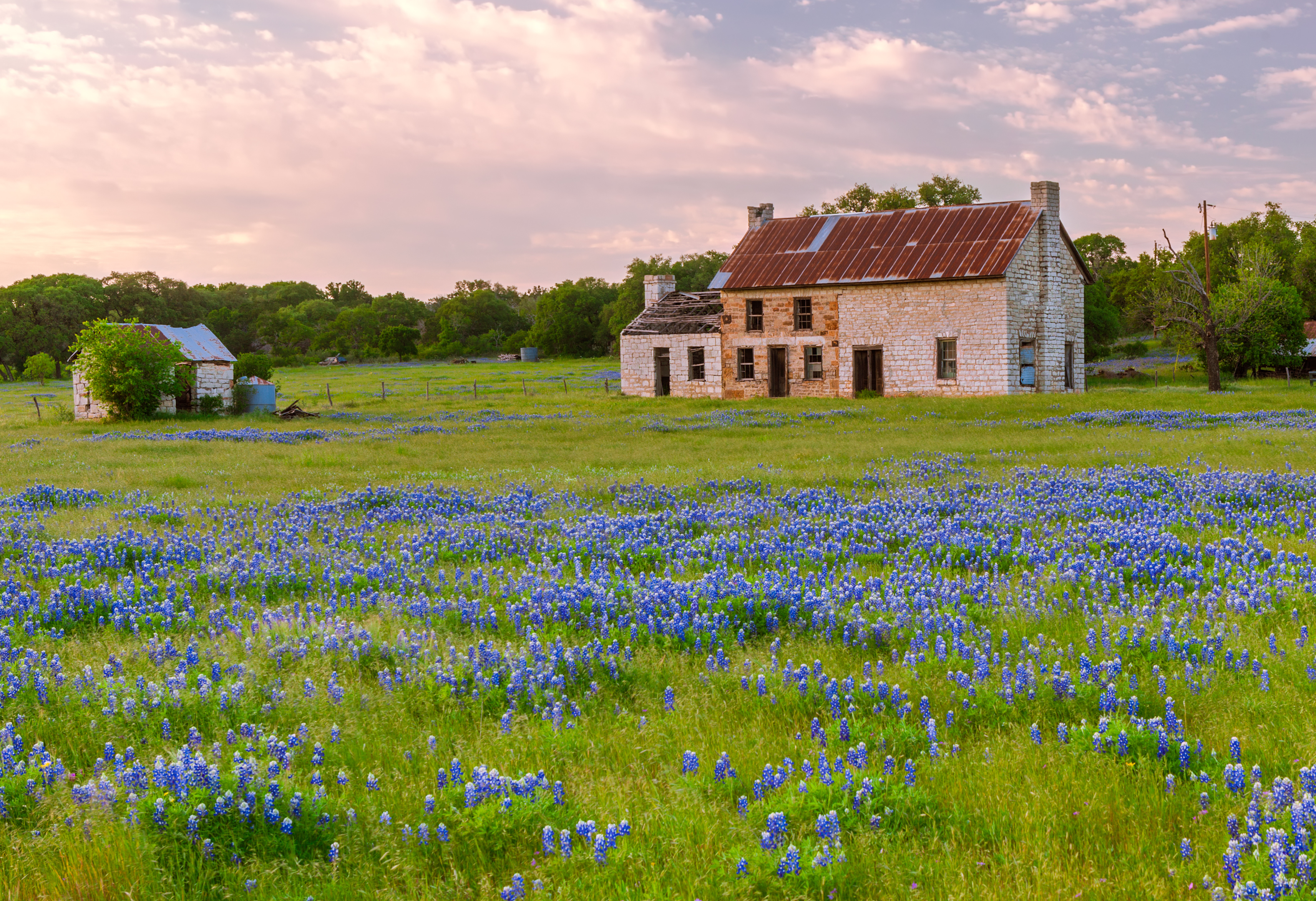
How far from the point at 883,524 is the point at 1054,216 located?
39081 millimetres

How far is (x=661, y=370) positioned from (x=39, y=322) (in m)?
83.0

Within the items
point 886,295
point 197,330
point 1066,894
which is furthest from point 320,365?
point 1066,894

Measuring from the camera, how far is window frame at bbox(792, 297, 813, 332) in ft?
147

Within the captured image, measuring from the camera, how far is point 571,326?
115000 mm

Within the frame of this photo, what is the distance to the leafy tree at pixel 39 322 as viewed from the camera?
9675 centimetres

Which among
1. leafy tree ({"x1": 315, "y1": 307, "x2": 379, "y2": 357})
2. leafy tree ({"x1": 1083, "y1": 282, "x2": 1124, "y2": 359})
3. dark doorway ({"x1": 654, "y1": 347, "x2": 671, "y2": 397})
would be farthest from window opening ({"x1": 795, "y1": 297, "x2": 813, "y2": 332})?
leafy tree ({"x1": 315, "y1": 307, "x2": 379, "y2": 357})

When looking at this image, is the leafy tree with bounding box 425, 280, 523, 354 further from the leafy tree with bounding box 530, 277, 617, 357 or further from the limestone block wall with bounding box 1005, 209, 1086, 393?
the limestone block wall with bounding box 1005, 209, 1086, 393

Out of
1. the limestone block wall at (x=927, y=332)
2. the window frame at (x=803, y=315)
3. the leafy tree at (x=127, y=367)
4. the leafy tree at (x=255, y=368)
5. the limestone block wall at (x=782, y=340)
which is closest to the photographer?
the leafy tree at (x=127, y=367)

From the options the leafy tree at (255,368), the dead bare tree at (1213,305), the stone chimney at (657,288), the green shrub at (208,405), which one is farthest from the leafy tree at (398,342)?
the dead bare tree at (1213,305)

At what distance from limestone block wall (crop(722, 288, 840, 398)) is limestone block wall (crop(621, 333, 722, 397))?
0.71 m

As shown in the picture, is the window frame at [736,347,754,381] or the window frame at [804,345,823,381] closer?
the window frame at [804,345,823,381]

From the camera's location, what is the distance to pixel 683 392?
48250mm

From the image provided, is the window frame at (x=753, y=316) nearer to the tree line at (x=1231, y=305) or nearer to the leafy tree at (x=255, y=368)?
the tree line at (x=1231, y=305)

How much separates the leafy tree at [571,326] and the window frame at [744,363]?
69.0m
